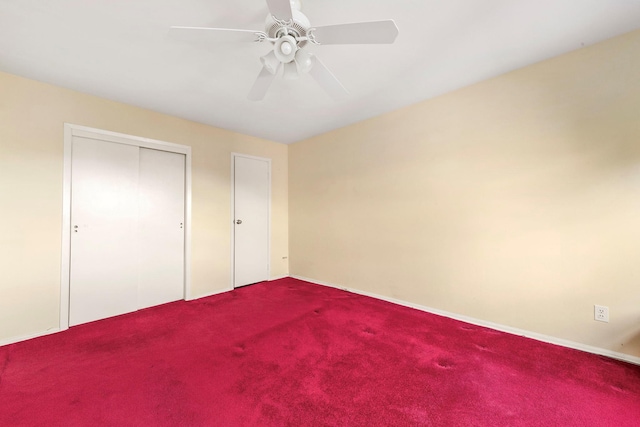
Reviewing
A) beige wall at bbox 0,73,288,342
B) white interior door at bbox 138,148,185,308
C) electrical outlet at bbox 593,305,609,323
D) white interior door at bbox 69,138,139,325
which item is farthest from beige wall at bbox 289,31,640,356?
beige wall at bbox 0,73,288,342

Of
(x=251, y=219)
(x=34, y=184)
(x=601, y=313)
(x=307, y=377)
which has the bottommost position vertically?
(x=307, y=377)

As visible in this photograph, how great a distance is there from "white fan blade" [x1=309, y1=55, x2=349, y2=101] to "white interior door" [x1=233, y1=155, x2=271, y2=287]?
2298 mm

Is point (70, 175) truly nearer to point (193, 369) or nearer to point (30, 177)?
point (30, 177)

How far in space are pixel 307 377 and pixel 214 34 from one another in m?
2.21

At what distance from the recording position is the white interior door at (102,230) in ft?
8.00

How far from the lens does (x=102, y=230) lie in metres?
2.58

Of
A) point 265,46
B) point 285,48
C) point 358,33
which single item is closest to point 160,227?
point 265,46

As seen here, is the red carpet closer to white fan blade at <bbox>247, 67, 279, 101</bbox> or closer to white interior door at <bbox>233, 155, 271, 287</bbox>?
white interior door at <bbox>233, 155, 271, 287</bbox>

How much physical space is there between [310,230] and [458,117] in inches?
101

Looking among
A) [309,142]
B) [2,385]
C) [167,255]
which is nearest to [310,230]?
[309,142]

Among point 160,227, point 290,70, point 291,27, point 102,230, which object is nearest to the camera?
point 291,27

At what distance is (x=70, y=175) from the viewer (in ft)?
7.86

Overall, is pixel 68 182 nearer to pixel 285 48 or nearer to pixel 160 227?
pixel 160 227

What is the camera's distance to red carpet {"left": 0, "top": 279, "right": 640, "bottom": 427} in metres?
1.31
